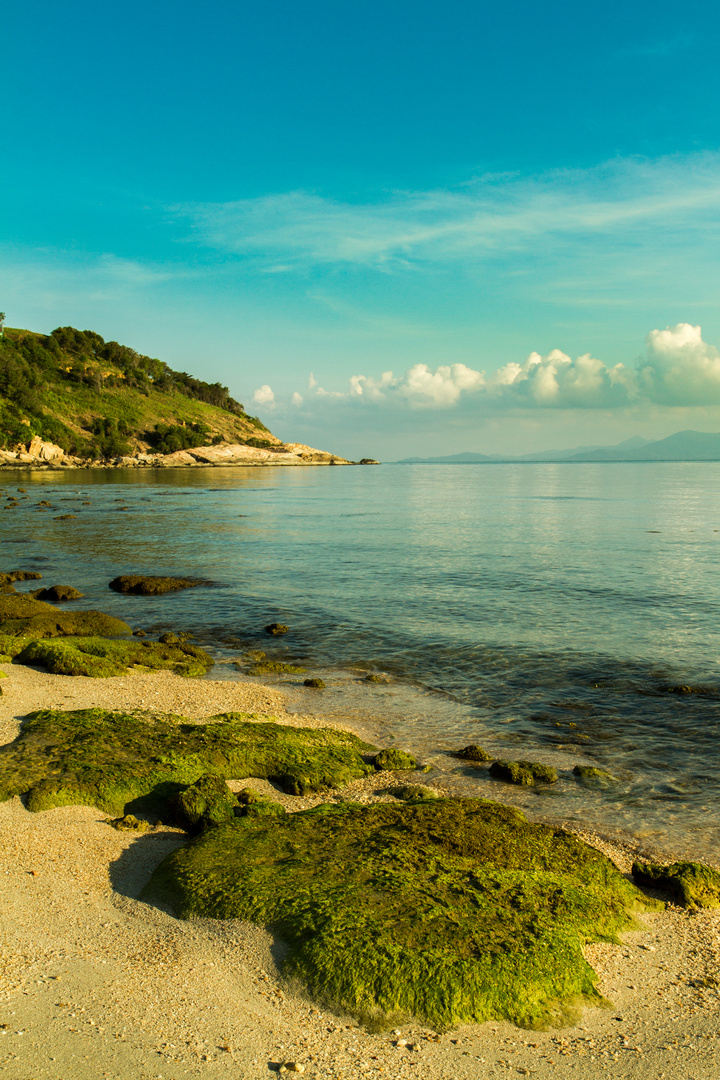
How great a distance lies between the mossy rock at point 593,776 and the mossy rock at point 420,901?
2274mm

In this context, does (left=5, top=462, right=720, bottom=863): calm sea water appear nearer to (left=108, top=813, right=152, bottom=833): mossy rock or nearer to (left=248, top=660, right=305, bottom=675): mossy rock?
(left=248, top=660, right=305, bottom=675): mossy rock

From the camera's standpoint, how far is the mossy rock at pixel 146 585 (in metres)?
24.6

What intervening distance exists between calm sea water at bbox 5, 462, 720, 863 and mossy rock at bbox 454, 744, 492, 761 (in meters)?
0.32

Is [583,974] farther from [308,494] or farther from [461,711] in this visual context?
[308,494]

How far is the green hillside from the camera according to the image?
431 ft

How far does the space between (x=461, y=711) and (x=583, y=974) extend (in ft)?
25.9

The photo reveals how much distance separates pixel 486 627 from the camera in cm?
1983

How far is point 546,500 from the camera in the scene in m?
73.9

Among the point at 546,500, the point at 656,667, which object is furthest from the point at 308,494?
the point at 656,667

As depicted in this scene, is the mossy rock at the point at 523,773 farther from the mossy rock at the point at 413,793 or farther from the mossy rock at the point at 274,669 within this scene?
the mossy rock at the point at 274,669

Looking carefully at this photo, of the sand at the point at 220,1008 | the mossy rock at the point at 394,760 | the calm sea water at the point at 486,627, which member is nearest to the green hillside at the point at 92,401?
the calm sea water at the point at 486,627

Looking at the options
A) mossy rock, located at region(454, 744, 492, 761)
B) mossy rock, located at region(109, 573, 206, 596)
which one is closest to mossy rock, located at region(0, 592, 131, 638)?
mossy rock, located at region(109, 573, 206, 596)

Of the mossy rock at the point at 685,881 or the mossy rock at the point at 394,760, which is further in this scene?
the mossy rock at the point at 394,760

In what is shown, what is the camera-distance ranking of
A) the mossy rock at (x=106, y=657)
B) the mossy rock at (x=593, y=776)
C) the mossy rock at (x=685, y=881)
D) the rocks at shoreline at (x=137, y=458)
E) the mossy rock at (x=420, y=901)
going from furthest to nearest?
the rocks at shoreline at (x=137, y=458) < the mossy rock at (x=106, y=657) < the mossy rock at (x=593, y=776) < the mossy rock at (x=685, y=881) < the mossy rock at (x=420, y=901)
